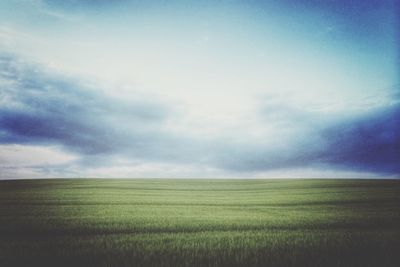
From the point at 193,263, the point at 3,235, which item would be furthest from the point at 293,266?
the point at 3,235

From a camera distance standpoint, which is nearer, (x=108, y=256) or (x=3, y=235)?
(x=108, y=256)

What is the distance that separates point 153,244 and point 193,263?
93.6 inches

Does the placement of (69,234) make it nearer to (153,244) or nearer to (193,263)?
(153,244)

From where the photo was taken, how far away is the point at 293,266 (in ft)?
22.4

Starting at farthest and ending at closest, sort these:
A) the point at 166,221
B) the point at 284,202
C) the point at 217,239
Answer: the point at 284,202, the point at 166,221, the point at 217,239

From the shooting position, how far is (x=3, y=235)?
35.7 feet

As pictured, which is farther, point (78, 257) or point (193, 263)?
point (78, 257)

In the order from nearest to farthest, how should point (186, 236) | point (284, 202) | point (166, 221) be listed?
1. point (186, 236)
2. point (166, 221)
3. point (284, 202)

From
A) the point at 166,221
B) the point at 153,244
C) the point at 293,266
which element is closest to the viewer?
the point at 293,266

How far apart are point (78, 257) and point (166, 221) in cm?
701

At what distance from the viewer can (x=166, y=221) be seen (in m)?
14.3

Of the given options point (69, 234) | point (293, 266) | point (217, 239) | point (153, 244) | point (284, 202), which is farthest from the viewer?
point (284, 202)

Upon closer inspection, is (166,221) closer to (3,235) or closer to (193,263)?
(3,235)

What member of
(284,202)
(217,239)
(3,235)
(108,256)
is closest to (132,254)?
(108,256)
